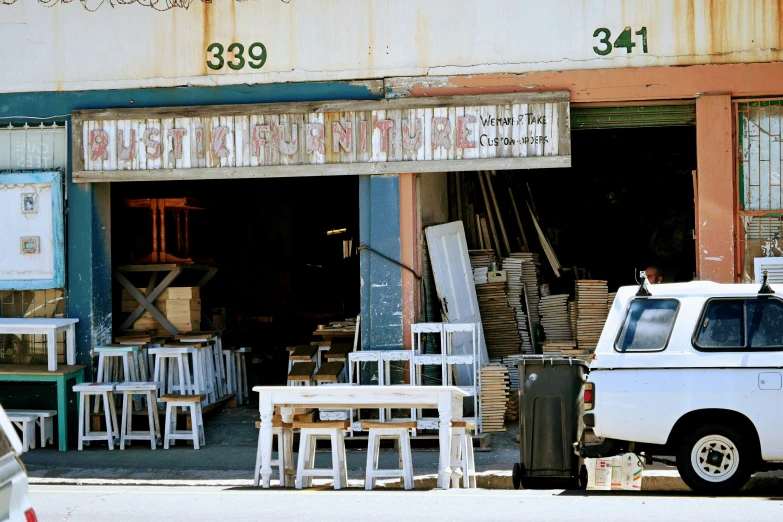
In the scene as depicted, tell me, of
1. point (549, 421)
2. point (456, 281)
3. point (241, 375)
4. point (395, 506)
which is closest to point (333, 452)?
point (395, 506)

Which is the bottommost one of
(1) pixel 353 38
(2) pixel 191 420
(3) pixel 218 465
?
(3) pixel 218 465

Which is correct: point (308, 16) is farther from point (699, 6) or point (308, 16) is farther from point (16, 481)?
point (16, 481)

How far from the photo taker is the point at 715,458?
373 inches

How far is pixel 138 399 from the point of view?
14.4m

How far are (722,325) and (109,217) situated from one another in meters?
8.35

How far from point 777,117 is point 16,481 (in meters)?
10.3

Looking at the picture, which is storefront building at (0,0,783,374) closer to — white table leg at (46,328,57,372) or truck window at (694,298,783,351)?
white table leg at (46,328,57,372)

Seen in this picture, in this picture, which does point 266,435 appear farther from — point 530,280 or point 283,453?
point 530,280

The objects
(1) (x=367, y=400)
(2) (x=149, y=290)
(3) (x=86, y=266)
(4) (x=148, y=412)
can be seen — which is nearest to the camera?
(1) (x=367, y=400)

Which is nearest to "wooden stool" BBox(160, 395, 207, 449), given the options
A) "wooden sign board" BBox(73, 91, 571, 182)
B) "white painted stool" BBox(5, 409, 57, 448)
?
"white painted stool" BBox(5, 409, 57, 448)

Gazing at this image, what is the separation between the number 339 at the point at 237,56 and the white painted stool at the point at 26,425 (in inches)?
198

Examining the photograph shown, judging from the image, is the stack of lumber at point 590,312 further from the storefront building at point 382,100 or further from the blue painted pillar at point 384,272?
the blue painted pillar at point 384,272

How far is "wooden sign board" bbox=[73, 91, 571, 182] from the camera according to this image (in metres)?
13.0

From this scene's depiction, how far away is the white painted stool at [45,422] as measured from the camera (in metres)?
13.7
